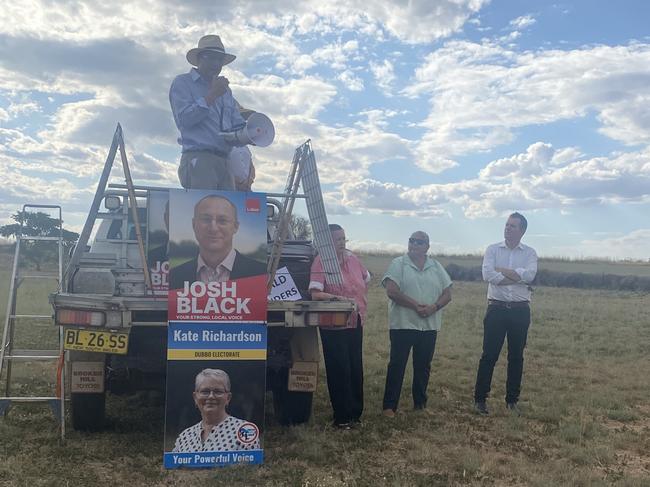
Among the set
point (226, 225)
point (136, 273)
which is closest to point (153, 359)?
point (136, 273)

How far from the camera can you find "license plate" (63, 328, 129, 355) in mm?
4684

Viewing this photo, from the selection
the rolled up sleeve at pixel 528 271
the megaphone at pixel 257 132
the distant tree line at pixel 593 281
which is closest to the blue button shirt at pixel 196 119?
the megaphone at pixel 257 132

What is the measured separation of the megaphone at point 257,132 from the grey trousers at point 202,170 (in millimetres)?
304

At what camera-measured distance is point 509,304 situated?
22.2 feet

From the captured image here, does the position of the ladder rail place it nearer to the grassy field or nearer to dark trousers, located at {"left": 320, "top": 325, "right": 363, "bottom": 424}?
the grassy field

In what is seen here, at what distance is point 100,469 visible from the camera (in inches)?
184

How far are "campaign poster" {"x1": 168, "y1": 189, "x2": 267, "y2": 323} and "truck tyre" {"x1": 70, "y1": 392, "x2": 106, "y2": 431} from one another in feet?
4.30

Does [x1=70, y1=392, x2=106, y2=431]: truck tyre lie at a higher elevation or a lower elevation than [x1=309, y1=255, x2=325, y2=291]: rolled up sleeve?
lower

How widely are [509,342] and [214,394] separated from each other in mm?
3490

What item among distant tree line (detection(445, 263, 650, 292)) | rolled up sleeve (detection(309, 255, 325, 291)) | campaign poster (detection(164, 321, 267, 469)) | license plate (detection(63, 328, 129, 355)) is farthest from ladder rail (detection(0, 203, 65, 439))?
distant tree line (detection(445, 263, 650, 292))

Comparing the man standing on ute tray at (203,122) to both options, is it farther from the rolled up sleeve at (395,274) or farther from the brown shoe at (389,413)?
the brown shoe at (389,413)

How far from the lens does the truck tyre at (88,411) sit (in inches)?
209

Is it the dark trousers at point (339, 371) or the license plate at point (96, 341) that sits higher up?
the license plate at point (96, 341)

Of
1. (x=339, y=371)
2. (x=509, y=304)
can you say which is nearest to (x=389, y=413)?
(x=339, y=371)
